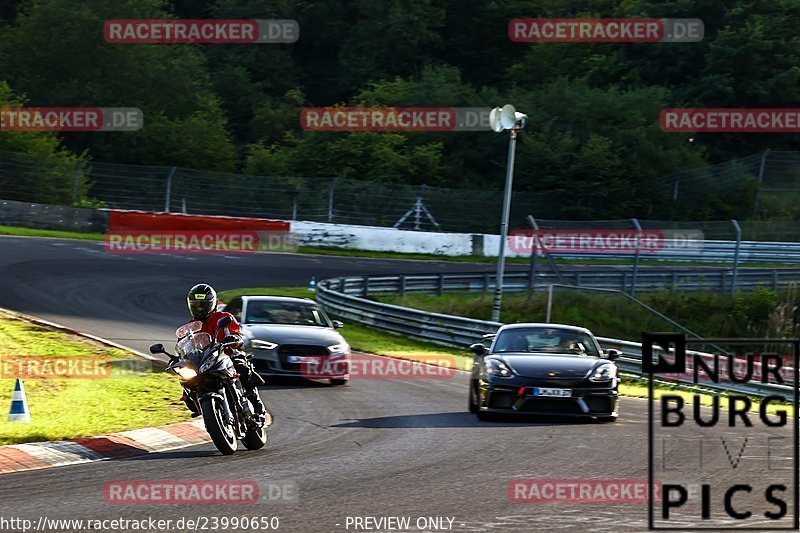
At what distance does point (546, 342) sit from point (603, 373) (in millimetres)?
1340

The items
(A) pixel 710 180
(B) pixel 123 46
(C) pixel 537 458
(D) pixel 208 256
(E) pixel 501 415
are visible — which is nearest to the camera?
(C) pixel 537 458

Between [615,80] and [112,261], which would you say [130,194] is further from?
[615,80]

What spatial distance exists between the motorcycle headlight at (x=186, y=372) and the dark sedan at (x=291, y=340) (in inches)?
251

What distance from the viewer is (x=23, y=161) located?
134ft

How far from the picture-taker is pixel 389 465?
10695mm

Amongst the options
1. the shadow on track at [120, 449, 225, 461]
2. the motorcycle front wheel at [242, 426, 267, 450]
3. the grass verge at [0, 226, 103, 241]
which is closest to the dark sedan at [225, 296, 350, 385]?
the motorcycle front wheel at [242, 426, 267, 450]

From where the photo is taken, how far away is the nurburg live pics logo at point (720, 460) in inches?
272

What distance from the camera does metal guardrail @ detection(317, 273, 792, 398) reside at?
22000 mm

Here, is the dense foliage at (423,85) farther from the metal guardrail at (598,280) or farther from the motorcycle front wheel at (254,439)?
the motorcycle front wheel at (254,439)

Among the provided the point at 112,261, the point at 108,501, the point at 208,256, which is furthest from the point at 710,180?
the point at 108,501

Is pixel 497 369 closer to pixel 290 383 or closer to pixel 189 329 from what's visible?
pixel 189 329

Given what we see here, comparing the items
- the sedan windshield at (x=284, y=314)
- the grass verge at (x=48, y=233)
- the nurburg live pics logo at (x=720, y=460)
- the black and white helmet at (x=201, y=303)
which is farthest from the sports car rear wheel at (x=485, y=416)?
the grass verge at (x=48, y=233)

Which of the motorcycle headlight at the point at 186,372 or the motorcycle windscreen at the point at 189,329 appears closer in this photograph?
the motorcycle headlight at the point at 186,372

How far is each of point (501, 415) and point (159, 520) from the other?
745 cm
